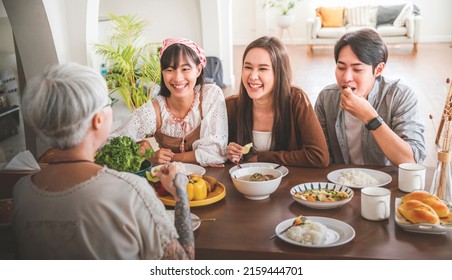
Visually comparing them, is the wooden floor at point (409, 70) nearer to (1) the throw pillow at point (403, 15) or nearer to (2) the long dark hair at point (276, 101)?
(1) the throw pillow at point (403, 15)

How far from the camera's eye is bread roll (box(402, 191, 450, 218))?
1692 mm

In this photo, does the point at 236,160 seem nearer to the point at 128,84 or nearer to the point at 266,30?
the point at 128,84

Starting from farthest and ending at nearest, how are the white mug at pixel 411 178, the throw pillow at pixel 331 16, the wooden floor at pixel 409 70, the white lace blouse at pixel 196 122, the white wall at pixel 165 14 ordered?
the throw pillow at pixel 331 16, the white wall at pixel 165 14, the wooden floor at pixel 409 70, the white lace blouse at pixel 196 122, the white mug at pixel 411 178

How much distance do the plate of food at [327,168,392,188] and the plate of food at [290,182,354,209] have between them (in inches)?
3.8

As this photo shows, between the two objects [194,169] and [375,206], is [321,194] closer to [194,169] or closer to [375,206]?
[375,206]

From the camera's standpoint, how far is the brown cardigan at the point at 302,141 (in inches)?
91.7

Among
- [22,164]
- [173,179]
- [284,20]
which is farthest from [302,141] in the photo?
[284,20]

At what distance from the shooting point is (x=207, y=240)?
5.45ft

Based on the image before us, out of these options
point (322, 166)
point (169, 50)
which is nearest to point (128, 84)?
point (169, 50)

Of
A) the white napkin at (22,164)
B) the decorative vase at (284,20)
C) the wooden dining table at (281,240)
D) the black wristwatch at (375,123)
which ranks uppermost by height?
the decorative vase at (284,20)

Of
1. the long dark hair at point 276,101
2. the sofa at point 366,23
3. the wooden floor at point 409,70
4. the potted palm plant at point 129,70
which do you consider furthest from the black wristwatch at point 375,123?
the sofa at point 366,23

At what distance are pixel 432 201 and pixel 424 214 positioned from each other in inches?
3.9

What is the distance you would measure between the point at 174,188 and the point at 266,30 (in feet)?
→ 37.9

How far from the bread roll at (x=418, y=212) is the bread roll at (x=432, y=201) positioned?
27 mm
